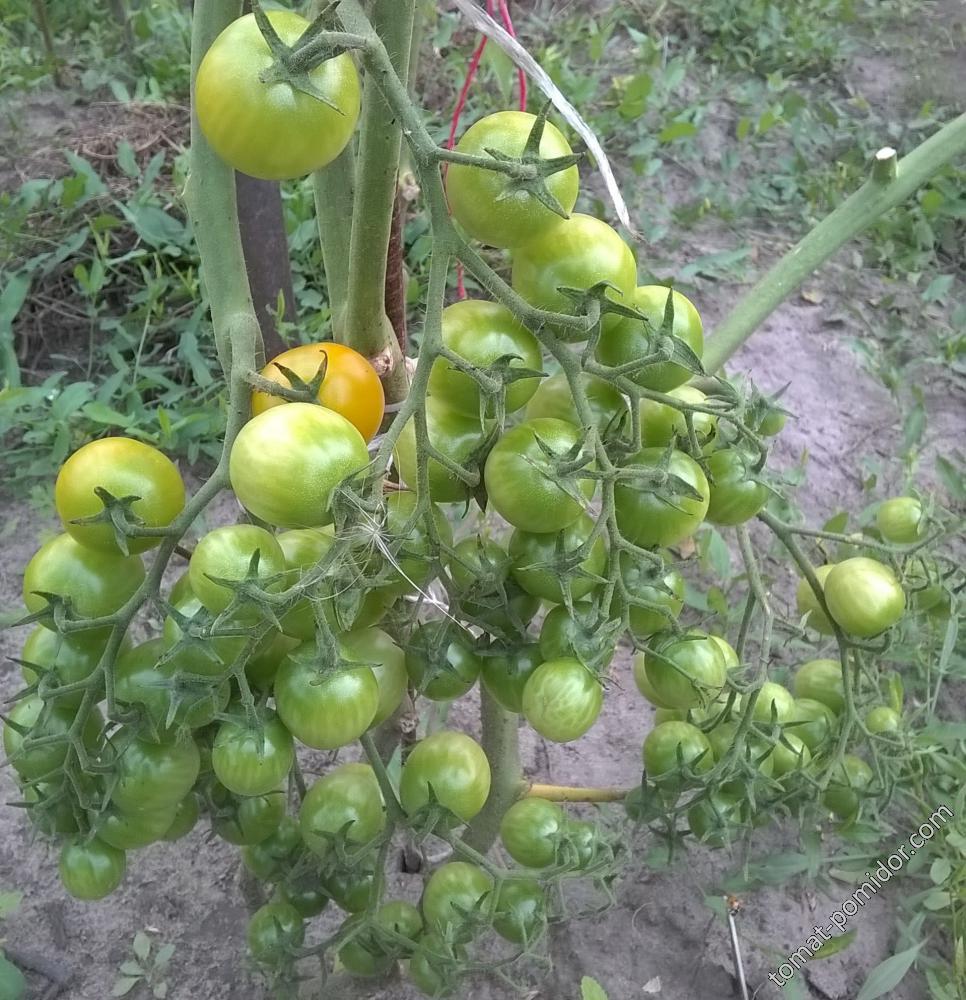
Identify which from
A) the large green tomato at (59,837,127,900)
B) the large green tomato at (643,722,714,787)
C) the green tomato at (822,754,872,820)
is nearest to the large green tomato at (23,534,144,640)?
the large green tomato at (59,837,127,900)

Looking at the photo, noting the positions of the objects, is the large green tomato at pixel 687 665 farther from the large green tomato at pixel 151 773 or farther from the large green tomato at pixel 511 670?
the large green tomato at pixel 151 773

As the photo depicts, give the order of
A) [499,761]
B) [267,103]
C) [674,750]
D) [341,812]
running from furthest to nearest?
[499,761] → [674,750] → [341,812] → [267,103]

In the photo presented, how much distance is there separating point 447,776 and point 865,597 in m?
0.47

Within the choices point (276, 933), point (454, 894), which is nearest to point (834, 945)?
point (454, 894)

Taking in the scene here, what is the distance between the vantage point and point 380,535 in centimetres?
63

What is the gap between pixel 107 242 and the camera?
83.2 inches

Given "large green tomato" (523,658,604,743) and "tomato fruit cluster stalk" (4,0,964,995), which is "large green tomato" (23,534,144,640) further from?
"large green tomato" (523,658,604,743)

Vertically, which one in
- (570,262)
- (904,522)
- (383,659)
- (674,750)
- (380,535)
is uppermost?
(570,262)

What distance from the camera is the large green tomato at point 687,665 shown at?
33.5 inches

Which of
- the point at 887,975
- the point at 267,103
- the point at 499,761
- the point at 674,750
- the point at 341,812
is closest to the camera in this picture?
the point at 267,103

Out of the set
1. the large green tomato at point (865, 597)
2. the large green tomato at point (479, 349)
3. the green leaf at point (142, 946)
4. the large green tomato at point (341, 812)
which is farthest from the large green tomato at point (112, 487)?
the green leaf at point (142, 946)

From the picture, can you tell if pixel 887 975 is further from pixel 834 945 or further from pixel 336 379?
pixel 336 379

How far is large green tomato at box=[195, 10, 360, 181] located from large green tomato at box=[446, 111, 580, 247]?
90 mm

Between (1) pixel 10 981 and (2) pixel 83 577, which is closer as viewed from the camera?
(2) pixel 83 577
